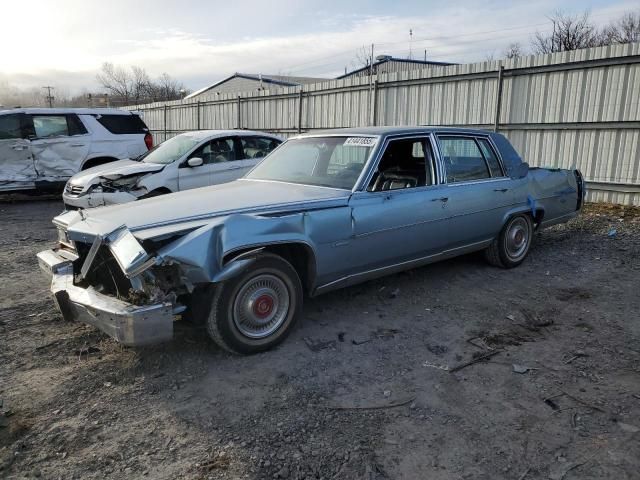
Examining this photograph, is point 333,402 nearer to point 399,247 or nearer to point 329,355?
point 329,355

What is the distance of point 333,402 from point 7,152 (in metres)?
10.3

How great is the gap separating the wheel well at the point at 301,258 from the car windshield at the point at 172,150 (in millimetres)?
4994

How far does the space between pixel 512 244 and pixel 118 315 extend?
4593mm

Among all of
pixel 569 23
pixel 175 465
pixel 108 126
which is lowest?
pixel 175 465

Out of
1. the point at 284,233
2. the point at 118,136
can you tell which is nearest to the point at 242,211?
the point at 284,233

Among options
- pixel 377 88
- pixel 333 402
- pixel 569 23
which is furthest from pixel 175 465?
pixel 569 23

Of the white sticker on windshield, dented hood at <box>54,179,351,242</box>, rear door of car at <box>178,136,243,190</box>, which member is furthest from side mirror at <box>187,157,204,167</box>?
the white sticker on windshield

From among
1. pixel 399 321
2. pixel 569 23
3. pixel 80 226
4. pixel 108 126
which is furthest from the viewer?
pixel 569 23

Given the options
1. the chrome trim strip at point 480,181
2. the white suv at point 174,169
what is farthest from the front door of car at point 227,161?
the chrome trim strip at point 480,181

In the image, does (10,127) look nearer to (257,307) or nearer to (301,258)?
(301,258)

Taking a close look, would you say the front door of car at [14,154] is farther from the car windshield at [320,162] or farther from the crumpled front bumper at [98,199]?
the car windshield at [320,162]

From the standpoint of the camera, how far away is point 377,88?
40.4 feet

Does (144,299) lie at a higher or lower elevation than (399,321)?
higher

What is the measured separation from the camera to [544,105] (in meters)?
9.48
